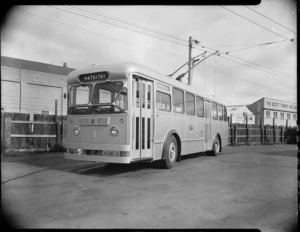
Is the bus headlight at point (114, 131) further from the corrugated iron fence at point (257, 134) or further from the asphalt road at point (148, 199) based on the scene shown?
the corrugated iron fence at point (257, 134)

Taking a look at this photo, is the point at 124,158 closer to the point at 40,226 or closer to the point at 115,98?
the point at 115,98

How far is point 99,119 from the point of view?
6656 millimetres

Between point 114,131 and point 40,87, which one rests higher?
point 40,87

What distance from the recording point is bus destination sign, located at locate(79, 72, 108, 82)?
6.77 meters

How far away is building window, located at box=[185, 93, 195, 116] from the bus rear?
3650mm

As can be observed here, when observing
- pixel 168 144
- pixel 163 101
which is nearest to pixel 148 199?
pixel 168 144

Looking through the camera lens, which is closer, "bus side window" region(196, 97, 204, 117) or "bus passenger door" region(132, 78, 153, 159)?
"bus passenger door" region(132, 78, 153, 159)

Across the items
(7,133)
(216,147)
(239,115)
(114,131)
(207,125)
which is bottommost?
(216,147)

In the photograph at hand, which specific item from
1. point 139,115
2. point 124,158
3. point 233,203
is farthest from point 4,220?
point 139,115

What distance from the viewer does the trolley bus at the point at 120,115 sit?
6480mm

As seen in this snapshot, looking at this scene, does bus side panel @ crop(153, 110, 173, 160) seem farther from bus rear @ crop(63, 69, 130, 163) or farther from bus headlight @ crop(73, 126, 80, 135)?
bus headlight @ crop(73, 126, 80, 135)

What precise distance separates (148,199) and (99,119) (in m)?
2.79

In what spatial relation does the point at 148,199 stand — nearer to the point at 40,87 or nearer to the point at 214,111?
the point at 214,111

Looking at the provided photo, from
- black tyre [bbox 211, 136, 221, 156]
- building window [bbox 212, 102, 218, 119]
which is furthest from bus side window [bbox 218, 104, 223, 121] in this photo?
black tyre [bbox 211, 136, 221, 156]
